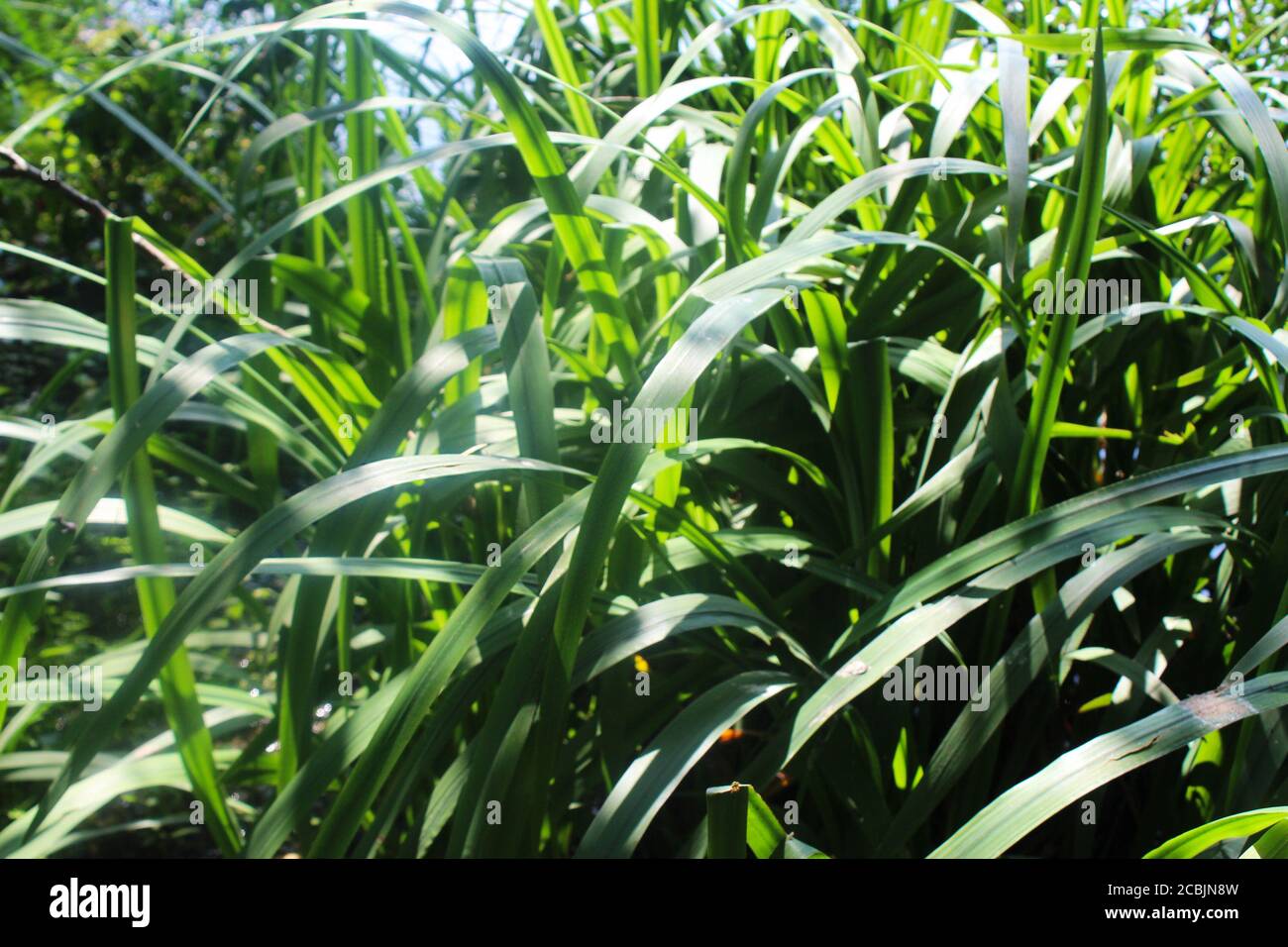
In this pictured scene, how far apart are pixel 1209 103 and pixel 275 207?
4.30 feet

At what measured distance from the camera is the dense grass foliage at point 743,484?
0.56m

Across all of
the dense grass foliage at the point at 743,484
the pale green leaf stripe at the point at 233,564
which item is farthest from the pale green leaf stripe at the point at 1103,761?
the pale green leaf stripe at the point at 233,564

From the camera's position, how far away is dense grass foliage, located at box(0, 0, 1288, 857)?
561 millimetres

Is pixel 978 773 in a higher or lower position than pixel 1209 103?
lower

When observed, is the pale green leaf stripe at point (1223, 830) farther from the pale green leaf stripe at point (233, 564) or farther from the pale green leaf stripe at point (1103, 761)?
the pale green leaf stripe at point (233, 564)

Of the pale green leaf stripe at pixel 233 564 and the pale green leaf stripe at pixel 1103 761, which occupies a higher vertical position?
the pale green leaf stripe at pixel 233 564

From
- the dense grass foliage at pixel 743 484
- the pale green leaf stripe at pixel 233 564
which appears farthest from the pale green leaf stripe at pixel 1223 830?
the pale green leaf stripe at pixel 233 564

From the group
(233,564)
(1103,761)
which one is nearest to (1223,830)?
(1103,761)

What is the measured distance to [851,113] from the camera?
32.3 inches

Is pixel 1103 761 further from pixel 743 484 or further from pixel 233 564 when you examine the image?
pixel 233 564

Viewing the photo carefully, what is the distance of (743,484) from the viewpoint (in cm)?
80

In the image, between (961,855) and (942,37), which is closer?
(961,855)
